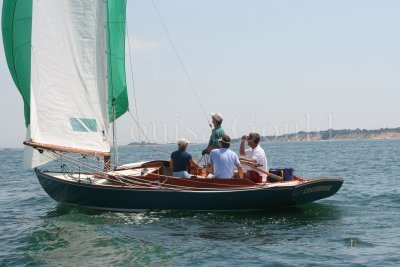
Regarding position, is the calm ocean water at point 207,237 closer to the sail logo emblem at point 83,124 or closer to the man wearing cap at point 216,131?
the man wearing cap at point 216,131

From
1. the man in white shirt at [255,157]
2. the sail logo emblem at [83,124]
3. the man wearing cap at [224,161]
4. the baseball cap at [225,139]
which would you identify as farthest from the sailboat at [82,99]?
the baseball cap at [225,139]

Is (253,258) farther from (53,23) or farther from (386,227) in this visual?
(53,23)

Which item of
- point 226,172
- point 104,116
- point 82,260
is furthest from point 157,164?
point 82,260

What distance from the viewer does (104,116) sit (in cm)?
1609

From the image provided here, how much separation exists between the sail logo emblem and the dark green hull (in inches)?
64.8

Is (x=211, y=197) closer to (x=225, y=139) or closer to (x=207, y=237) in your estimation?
(x=225, y=139)

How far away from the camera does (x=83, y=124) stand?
15.7 m

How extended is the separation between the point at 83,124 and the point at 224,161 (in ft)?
14.5

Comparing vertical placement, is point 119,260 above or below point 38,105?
below

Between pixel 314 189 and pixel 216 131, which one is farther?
pixel 216 131

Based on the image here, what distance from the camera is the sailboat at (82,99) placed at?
14.2 meters

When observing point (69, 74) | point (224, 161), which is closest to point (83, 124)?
point (69, 74)

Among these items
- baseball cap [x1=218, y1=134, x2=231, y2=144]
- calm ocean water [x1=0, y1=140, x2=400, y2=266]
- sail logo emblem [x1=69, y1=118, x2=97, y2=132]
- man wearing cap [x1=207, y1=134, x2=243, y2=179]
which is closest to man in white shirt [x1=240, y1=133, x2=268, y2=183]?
man wearing cap [x1=207, y1=134, x2=243, y2=179]

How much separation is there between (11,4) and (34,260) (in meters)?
9.03
